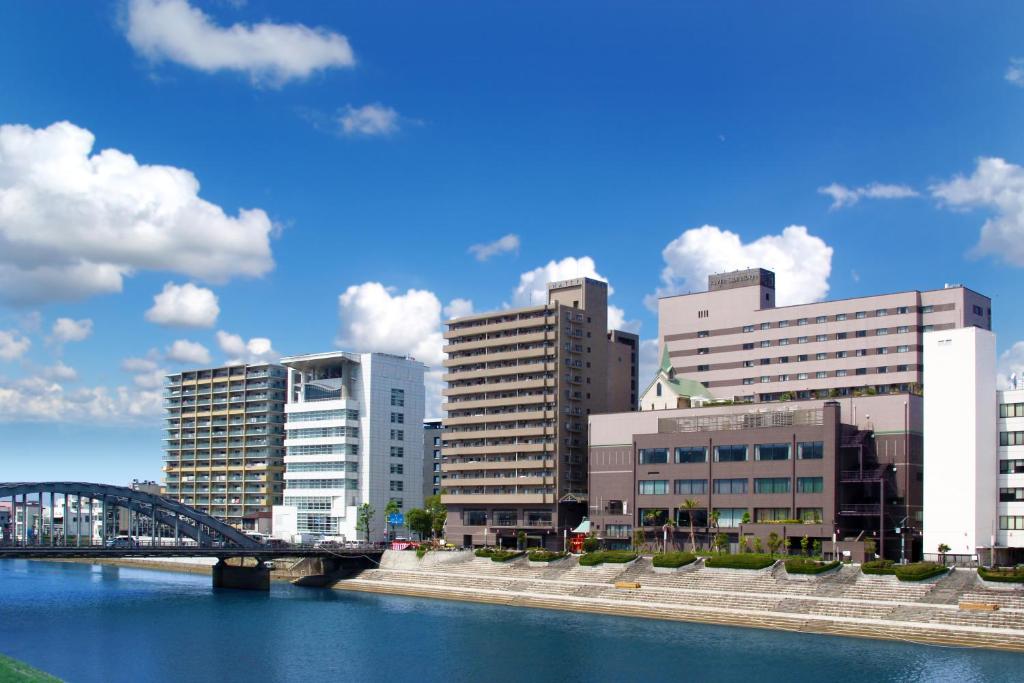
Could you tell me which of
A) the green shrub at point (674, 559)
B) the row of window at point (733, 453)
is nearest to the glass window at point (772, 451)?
the row of window at point (733, 453)

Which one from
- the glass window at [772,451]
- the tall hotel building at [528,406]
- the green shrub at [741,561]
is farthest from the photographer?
the tall hotel building at [528,406]

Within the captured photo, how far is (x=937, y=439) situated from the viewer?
103625mm

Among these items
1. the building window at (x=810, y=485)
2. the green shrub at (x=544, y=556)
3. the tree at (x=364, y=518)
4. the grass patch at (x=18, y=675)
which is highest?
the building window at (x=810, y=485)

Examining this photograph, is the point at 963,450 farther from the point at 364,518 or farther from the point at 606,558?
the point at 364,518

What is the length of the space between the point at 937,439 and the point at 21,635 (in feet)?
274

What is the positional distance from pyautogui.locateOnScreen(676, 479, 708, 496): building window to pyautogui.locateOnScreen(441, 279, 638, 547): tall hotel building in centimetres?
2396

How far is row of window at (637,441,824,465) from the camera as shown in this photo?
11519 cm

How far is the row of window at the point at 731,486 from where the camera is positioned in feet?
376

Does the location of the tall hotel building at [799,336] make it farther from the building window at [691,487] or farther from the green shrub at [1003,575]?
the green shrub at [1003,575]

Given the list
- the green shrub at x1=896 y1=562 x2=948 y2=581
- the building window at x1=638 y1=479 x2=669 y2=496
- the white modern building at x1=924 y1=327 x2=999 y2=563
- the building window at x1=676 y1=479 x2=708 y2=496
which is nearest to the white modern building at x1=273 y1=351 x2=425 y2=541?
the building window at x1=638 y1=479 x2=669 y2=496

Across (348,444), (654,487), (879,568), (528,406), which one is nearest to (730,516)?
(654,487)

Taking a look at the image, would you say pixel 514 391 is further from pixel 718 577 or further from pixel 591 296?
pixel 718 577

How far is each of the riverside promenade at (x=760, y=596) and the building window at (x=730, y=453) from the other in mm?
16682

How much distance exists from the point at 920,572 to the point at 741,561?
18.0 m
